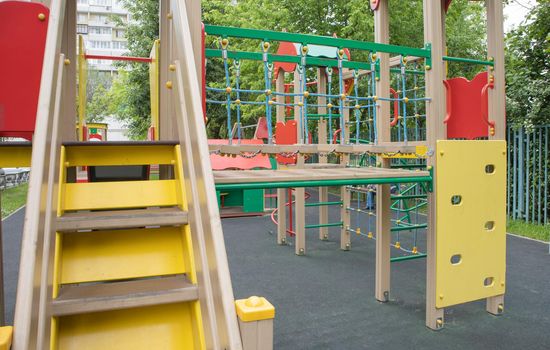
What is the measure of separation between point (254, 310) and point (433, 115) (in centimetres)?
288

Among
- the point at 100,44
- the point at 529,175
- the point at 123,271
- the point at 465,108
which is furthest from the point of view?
the point at 100,44

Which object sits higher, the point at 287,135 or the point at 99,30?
the point at 99,30

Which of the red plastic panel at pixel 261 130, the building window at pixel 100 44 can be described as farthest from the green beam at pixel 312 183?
the building window at pixel 100 44

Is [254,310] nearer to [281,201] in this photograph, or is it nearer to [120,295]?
[120,295]

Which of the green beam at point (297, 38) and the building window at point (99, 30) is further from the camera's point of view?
the building window at point (99, 30)

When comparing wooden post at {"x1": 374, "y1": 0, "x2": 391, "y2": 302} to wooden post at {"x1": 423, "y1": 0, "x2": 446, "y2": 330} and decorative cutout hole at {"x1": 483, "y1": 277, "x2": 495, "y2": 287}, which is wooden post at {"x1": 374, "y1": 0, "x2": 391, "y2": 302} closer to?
wooden post at {"x1": 423, "y1": 0, "x2": 446, "y2": 330}

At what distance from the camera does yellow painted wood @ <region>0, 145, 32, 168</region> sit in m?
2.77

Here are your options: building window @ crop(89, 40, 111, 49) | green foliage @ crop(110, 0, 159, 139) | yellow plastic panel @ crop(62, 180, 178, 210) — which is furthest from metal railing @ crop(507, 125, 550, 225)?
building window @ crop(89, 40, 111, 49)

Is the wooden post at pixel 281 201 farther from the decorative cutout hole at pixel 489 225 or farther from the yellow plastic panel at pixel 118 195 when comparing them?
the yellow plastic panel at pixel 118 195

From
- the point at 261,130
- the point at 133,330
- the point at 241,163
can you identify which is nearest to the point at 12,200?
the point at 241,163

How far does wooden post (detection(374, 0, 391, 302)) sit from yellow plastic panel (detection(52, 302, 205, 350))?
9.39 feet

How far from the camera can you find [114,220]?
6.95 ft

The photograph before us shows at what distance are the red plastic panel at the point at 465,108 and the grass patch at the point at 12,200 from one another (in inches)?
395

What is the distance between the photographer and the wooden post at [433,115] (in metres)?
3.70
